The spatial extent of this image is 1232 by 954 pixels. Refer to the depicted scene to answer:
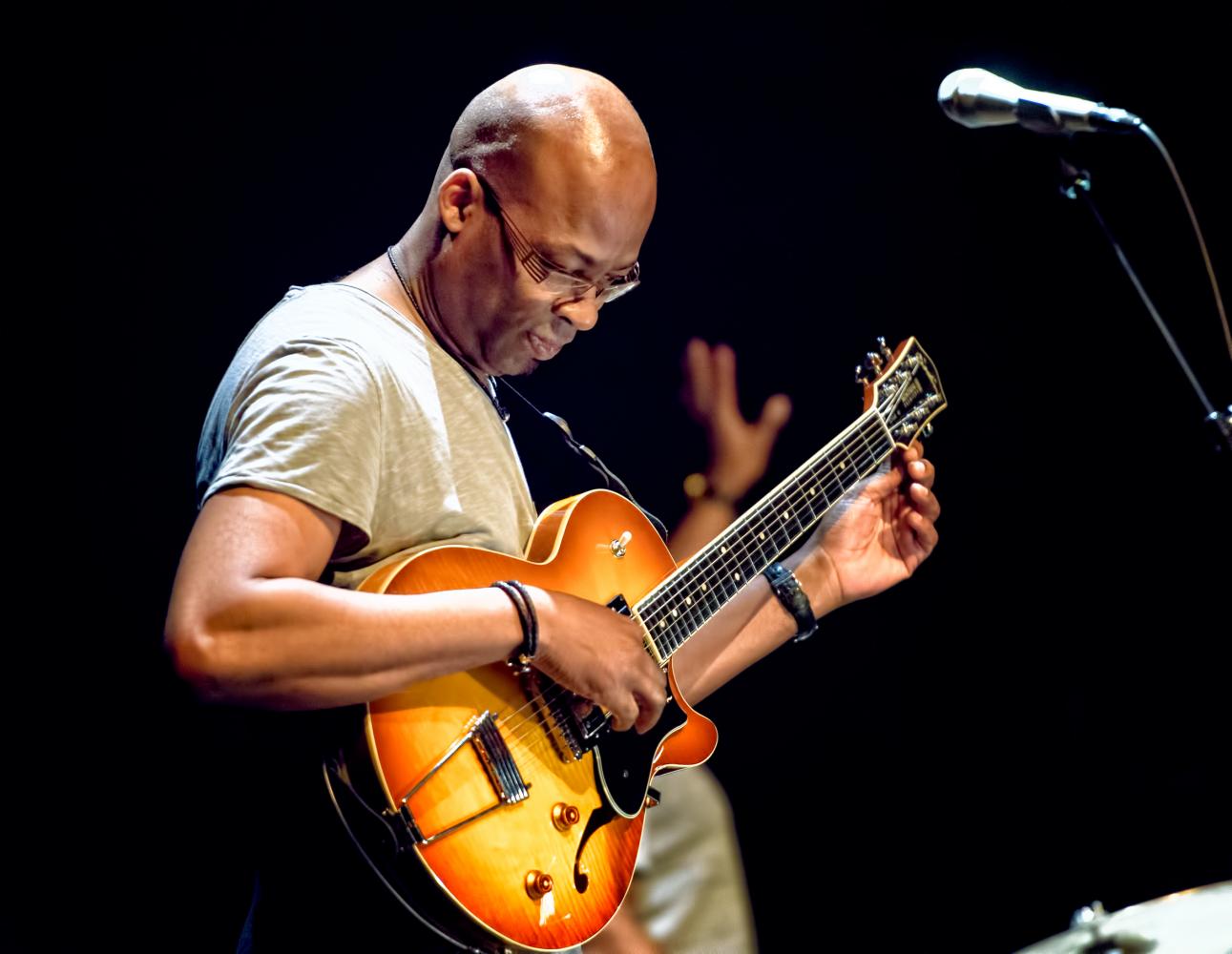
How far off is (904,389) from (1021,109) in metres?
0.85

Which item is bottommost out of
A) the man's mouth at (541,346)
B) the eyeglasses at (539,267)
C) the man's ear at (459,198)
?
the man's mouth at (541,346)

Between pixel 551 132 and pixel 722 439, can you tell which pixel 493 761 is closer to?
pixel 551 132

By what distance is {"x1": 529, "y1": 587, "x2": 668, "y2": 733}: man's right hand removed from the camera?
1.73 m

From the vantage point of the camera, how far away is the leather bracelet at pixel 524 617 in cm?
167

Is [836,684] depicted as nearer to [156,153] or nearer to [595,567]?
[595,567]

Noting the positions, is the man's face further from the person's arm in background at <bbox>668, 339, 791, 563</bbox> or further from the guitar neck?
the person's arm in background at <bbox>668, 339, 791, 563</bbox>

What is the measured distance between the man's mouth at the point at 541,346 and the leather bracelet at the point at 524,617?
1.78ft

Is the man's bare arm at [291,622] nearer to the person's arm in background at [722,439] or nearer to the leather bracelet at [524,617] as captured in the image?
the leather bracelet at [524,617]

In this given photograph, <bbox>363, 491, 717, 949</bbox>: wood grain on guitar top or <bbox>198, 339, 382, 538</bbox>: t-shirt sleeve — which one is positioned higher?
<bbox>198, 339, 382, 538</bbox>: t-shirt sleeve

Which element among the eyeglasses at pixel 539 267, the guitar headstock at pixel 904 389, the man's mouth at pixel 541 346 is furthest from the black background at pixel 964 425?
the eyeglasses at pixel 539 267

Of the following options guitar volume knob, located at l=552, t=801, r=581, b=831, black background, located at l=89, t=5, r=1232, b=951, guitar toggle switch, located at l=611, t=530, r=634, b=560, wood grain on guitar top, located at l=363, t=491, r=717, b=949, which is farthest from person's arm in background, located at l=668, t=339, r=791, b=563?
guitar volume knob, located at l=552, t=801, r=581, b=831

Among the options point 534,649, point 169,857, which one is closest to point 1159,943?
point 534,649

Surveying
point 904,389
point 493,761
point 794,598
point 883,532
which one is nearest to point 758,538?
point 794,598

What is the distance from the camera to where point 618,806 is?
1872 millimetres
